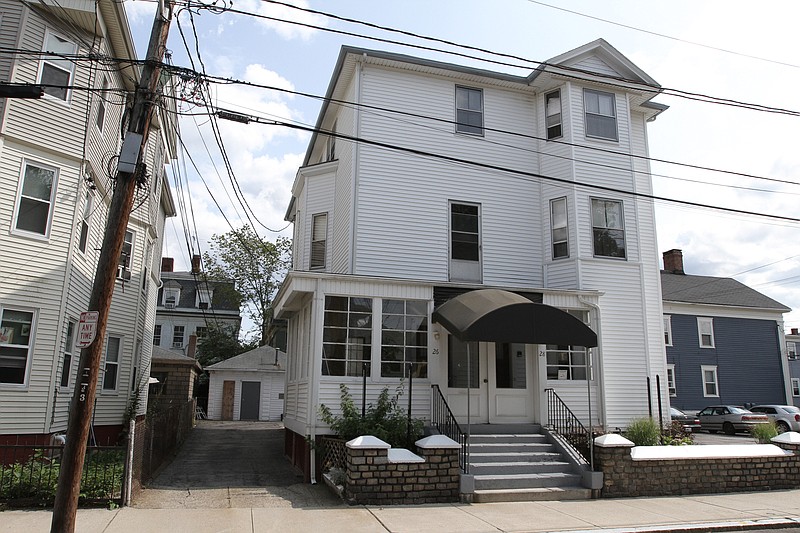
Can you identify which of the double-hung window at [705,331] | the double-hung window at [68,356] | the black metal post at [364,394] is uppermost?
the double-hung window at [705,331]

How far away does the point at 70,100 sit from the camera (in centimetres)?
1295

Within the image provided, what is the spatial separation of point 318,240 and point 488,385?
774 cm

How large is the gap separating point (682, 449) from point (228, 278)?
39198 millimetres

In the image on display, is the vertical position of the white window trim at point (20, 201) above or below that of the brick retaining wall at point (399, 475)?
above

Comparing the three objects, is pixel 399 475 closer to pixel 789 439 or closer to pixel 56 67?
pixel 789 439

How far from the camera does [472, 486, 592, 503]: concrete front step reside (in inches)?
404

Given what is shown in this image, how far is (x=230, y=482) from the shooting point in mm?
11953

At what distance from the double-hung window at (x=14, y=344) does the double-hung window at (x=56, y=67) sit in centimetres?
474

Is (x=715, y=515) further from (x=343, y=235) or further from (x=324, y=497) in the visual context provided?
(x=343, y=235)

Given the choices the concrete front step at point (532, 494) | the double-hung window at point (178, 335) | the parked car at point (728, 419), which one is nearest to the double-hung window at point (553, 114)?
the concrete front step at point (532, 494)

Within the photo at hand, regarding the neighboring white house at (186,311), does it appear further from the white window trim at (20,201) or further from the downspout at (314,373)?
the downspout at (314,373)

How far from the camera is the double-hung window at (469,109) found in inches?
669

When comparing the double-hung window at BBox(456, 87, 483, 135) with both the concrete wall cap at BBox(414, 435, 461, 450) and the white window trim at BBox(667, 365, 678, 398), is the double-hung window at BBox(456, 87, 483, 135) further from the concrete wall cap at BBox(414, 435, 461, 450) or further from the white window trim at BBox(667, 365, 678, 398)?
the white window trim at BBox(667, 365, 678, 398)

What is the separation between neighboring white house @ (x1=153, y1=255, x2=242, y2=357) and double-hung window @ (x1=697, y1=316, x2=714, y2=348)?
31.8m
